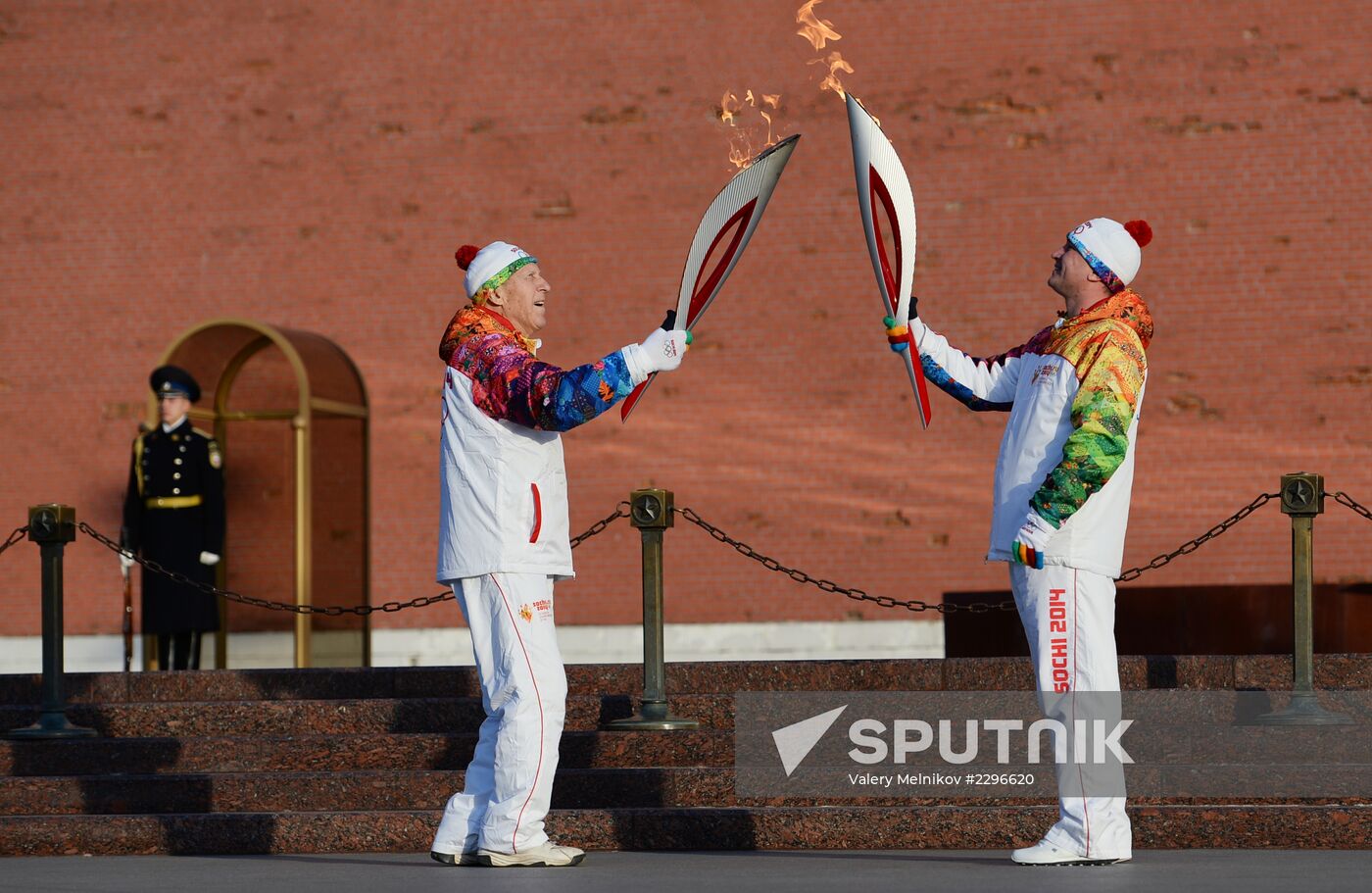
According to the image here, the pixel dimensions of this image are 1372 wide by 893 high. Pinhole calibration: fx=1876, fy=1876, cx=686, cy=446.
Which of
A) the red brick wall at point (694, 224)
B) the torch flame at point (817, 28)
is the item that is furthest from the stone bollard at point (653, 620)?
the torch flame at point (817, 28)

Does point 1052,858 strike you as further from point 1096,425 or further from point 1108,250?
point 1108,250

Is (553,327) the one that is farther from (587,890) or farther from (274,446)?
(587,890)

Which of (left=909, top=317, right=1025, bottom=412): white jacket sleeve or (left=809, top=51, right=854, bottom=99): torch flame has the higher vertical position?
(left=809, top=51, right=854, bottom=99): torch flame

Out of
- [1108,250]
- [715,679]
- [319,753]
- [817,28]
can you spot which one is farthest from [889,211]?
[817,28]

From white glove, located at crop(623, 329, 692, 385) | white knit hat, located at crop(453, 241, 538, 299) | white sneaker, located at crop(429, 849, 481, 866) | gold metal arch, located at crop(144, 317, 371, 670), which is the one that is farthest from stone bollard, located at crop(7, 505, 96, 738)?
white glove, located at crop(623, 329, 692, 385)

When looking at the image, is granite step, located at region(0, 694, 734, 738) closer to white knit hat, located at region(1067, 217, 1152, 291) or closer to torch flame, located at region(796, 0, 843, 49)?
white knit hat, located at region(1067, 217, 1152, 291)

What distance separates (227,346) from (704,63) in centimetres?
380

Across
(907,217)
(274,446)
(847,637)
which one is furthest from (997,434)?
(907,217)

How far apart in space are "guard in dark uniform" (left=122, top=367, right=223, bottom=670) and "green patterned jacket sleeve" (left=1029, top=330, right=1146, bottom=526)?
20.2 ft

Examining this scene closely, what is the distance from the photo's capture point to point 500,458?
5555mm

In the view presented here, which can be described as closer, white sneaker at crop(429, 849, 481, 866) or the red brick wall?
white sneaker at crop(429, 849, 481, 866)

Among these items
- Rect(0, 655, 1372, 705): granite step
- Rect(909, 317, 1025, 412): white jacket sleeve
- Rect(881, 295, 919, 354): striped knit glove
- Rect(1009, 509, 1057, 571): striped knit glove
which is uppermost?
Rect(881, 295, 919, 354): striped knit glove

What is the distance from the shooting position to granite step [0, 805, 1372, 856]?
6.20 metres

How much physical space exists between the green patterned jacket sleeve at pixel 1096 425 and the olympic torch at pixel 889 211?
0.72 metres
